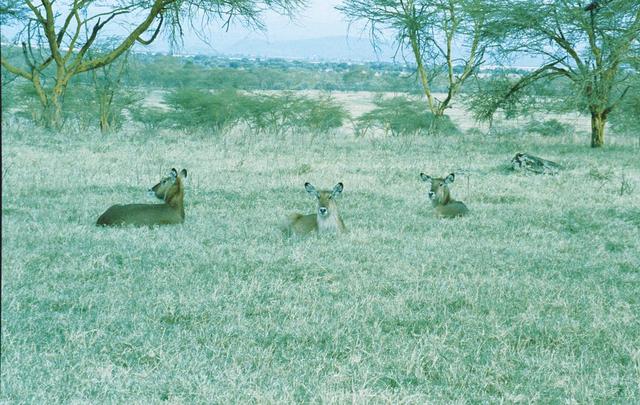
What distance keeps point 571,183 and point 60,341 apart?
10.8m

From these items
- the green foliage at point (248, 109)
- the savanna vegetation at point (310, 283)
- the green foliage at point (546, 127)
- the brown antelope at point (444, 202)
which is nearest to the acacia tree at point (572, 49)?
the savanna vegetation at point (310, 283)

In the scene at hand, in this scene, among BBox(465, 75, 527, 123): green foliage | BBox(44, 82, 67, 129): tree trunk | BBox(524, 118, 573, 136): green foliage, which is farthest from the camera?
BBox(524, 118, 573, 136): green foliage

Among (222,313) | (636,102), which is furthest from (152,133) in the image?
(222,313)

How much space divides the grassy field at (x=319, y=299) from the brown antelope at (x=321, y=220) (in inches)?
8.4

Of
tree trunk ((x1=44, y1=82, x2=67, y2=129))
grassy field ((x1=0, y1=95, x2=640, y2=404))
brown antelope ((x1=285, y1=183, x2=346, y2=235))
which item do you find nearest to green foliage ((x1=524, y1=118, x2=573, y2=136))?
tree trunk ((x1=44, y1=82, x2=67, y2=129))

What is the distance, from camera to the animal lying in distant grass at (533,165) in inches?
592

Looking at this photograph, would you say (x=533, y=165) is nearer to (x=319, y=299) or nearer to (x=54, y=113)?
(x=319, y=299)

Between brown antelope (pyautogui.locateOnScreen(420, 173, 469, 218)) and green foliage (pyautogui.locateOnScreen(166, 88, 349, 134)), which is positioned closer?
brown antelope (pyautogui.locateOnScreen(420, 173, 469, 218))

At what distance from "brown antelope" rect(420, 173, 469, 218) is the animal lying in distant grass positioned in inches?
197

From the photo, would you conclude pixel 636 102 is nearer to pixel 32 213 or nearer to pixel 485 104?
pixel 485 104

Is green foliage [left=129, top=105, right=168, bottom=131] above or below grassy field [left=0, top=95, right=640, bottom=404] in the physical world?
below

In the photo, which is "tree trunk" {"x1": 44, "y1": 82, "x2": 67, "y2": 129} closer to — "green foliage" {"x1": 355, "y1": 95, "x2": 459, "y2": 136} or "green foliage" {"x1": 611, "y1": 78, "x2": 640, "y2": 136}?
"green foliage" {"x1": 611, "y1": 78, "x2": 640, "y2": 136}

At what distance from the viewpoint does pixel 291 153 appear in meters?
17.6

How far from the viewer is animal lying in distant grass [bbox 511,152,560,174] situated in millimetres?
15047
